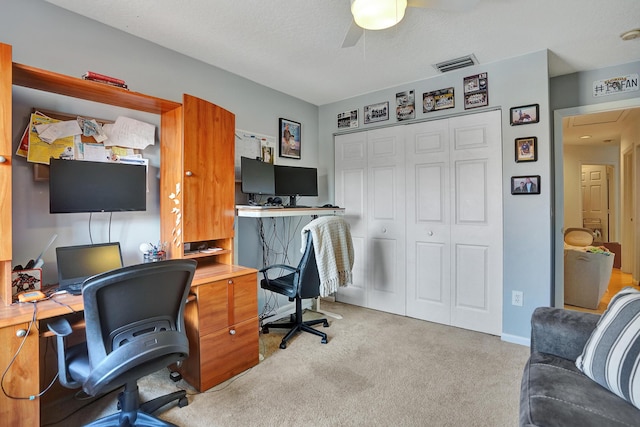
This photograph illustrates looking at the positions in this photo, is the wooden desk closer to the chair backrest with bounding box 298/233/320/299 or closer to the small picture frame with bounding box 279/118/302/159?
the chair backrest with bounding box 298/233/320/299

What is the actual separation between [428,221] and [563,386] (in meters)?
2.06

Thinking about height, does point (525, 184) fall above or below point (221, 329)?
above

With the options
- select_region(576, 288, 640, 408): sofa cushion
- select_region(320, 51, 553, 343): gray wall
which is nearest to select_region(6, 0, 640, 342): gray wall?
select_region(320, 51, 553, 343): gray wall

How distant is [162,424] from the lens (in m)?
1.57

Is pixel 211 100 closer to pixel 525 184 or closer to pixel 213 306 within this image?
pixel 213 306

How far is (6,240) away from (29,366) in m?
0.61

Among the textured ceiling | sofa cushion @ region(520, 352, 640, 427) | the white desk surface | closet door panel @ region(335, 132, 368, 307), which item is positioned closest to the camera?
sofa cushion @ region(520, 352, 640, 427)

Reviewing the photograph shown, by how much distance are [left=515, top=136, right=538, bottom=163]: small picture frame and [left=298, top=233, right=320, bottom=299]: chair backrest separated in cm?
200

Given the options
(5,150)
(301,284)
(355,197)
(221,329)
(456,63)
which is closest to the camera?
(5,150)

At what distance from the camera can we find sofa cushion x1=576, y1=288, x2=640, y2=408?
3.85 ft

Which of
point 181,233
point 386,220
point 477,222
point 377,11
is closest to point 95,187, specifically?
point 181,233

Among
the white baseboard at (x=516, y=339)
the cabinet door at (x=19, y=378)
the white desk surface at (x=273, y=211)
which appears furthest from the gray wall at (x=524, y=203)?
the cabinet door at (x=19, y=378)

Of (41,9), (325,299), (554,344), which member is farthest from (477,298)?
(41,9)

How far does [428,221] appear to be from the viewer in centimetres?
323
